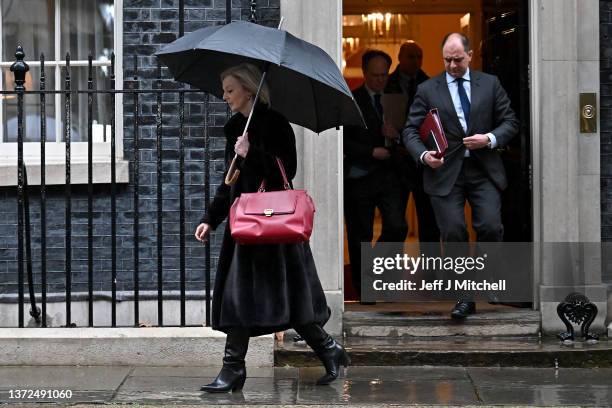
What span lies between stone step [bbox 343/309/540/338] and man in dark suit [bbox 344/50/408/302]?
41.8 inches

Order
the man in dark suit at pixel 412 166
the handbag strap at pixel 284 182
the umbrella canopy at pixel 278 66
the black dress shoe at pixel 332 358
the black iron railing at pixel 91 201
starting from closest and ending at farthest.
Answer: the umbrella canopy at pixel 278 66
the handbag strap at pixel 284 182
the black dress shoe at pixel 332 358
the black iron railing at pixel 91 201
the man in dark suit at pixel 412 166

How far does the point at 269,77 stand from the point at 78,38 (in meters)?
2.58

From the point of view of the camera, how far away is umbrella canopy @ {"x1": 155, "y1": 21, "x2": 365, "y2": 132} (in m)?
6.70

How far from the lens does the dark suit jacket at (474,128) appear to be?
8.86 m

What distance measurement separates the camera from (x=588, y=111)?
8922mm

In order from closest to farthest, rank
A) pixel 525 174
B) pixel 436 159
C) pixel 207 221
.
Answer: pixel 207 221 < pixel 436 159 < pixel 525 174

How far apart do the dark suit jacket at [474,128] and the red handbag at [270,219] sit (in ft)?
7.06

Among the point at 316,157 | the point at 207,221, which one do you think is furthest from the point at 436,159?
the point at 207,221

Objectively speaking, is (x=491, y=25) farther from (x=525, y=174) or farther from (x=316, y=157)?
(x=316, y=157)

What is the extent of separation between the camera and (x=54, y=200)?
9023 mm

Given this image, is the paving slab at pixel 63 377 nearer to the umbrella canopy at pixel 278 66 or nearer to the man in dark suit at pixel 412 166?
the umbrella canopy at pixel 278 66

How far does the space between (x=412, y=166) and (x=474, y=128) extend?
142 cm

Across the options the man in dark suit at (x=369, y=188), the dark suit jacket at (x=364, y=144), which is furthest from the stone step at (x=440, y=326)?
the dark suit jacket at (x=364, y=144)

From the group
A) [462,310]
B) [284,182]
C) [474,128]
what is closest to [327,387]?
[284,182]
